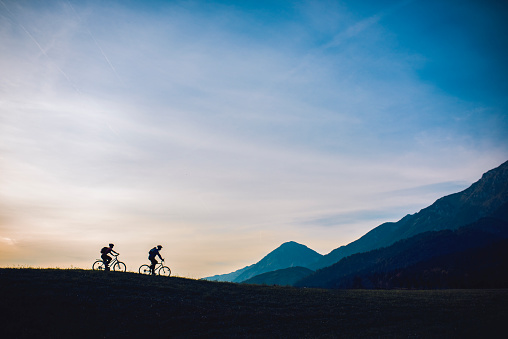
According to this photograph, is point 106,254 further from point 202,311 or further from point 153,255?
point 202,311

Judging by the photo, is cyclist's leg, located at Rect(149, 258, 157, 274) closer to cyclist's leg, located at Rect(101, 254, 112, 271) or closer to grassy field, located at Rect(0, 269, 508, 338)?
grassy field, located at Rect(0, 269, 508, 338)

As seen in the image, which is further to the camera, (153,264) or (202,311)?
(153,264)

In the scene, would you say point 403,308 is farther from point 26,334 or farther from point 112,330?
point 26,334

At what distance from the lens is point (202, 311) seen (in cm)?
2602

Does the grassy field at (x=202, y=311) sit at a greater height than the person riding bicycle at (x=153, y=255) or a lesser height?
lesser

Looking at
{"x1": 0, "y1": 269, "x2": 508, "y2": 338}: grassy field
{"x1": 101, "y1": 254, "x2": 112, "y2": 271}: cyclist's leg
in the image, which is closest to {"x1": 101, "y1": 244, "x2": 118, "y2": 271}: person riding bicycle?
{"x1": 101, "y1": 254, "x2": 112, "y2": 271}: cyclist's leg

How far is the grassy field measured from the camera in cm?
2138

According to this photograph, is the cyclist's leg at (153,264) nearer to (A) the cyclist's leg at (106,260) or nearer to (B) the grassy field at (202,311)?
(B) the grassy field at (202,311)

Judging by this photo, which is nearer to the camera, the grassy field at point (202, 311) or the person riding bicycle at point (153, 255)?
the grassy field at point (202, 311)

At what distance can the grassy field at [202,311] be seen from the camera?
21.4 meters

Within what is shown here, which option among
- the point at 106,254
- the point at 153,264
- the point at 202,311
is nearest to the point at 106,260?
the point at 106,254

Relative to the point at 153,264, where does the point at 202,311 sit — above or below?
below

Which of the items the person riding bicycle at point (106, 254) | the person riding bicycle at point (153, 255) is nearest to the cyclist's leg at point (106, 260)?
the person riding bicycle at point (106, 254)

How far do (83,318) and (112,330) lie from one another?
2615mm
